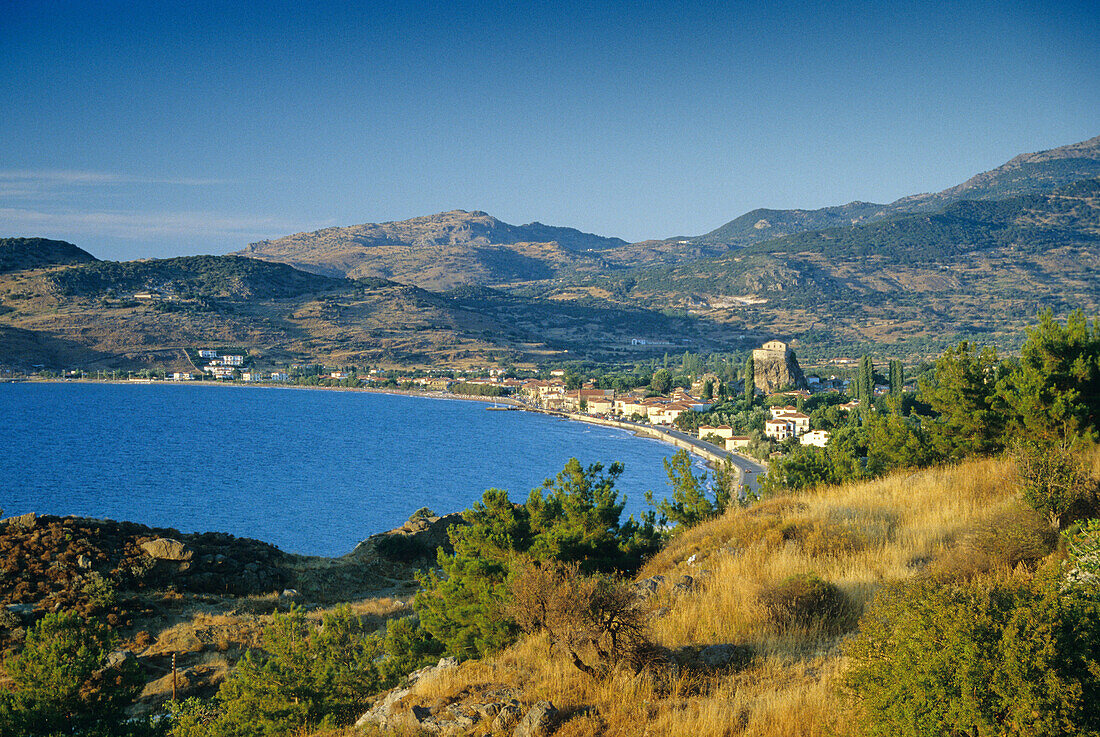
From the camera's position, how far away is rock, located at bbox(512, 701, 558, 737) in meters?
4.14

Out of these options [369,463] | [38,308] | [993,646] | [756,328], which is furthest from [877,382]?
[38,308]

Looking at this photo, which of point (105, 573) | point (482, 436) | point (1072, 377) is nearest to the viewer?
point (1072, 377)

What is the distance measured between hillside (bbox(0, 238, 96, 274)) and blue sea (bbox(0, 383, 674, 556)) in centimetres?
5456

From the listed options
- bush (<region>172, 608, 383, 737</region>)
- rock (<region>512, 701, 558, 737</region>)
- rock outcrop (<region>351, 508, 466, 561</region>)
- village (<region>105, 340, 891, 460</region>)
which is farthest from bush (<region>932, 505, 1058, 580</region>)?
village (<region>105, 340, 891, 460</region>)

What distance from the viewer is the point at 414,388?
110 metres

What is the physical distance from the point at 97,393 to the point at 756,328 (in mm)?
129687

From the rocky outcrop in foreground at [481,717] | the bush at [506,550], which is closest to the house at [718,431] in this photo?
the bush at [506,550]

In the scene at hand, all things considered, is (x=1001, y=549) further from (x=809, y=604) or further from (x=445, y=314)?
(x=445, y=314)

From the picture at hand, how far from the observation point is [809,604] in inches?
222

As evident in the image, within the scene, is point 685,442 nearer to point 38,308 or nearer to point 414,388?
point 414,388

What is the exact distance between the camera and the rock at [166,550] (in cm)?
1872

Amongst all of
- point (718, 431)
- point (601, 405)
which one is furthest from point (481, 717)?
point (601, 405)

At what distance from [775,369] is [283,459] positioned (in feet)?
189

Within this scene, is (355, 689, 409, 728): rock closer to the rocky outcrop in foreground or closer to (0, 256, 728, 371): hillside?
the rocky outcrop in foreground
